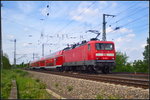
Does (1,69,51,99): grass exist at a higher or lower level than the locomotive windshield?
lower

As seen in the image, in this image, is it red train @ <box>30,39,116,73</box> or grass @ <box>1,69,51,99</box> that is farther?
red train @ <box>30,39,116,73</box>

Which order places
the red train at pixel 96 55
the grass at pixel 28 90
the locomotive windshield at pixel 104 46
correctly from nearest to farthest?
the grass at pixel 28 90 < the red train at pixel 96 55 < the locomotive windshield at pixel 104 46

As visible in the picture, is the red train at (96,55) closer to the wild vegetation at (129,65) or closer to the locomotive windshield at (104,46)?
the locomotive windshield at (104,46)

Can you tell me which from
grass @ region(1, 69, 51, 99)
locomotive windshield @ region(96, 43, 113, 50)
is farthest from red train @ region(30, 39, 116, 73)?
grass @ region(1, 69, 51, 99)

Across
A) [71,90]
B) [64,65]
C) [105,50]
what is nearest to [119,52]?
[64,65]

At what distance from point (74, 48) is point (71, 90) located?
15.8m

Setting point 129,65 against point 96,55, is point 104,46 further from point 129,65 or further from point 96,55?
point 129,65

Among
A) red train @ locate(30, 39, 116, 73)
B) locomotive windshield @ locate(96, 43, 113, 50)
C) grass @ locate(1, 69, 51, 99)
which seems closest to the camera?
grass @ locate(1, 69, 51, 99)

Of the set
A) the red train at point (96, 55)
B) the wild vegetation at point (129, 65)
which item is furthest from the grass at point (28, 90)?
the wild vegetation at point (129, 65)

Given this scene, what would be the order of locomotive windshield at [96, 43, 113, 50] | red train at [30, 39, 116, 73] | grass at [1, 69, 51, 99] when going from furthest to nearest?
1. locomotive windshield at [96, 43, 113, 50]
2. red train at [30, 39, 116, 73]
3. grass at [1, 69, 51, 99]

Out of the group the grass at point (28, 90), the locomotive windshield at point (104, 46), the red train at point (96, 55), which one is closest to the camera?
the grass at point (28, 90)

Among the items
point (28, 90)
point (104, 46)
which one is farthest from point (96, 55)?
point (28, 90)

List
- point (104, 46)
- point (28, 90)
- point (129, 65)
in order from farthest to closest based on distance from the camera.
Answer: point (129, 65), point (104, 46), point (28, 90)

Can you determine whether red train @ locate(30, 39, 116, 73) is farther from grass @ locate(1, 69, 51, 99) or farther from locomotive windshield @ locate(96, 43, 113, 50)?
grass @ locate(1, 69, 51, 99)
